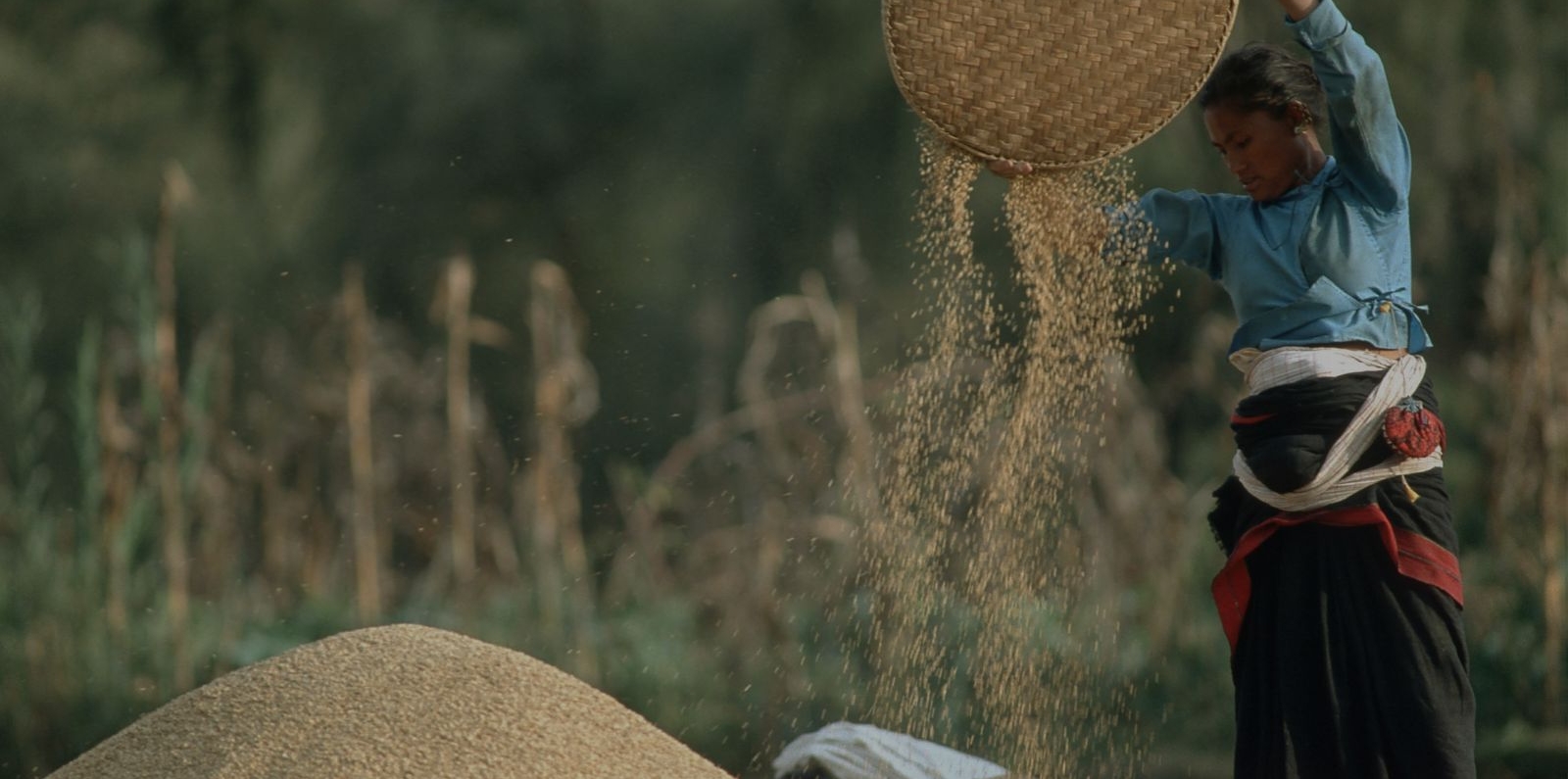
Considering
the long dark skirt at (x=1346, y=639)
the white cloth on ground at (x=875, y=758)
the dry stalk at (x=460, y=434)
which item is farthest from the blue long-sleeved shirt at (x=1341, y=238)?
the dry stalk at (x=460, y=434)

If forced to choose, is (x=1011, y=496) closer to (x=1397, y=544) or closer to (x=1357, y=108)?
(x=1397, y=544)

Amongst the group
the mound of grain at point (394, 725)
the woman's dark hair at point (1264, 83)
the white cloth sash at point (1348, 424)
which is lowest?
the mound of grain at point (394, 725)

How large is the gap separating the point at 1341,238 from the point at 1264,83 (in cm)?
28

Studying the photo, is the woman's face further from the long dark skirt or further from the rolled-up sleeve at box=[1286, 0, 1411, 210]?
the long dark skirt

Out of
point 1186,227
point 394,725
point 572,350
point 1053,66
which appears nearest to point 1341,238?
point 1186,227

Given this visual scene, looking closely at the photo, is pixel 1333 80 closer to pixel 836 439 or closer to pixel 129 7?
pixel 836 439

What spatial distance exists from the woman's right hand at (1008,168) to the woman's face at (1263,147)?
0.39 metres

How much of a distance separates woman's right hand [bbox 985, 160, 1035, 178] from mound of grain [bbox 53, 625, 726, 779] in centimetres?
124

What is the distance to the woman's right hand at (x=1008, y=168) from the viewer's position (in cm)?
354

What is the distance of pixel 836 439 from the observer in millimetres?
6062

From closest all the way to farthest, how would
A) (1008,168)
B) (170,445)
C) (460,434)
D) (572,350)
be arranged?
1. (1008,168)
2. (170,445)
3. (460,434)
4. (572,350)

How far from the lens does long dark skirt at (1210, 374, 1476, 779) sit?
10.1ft

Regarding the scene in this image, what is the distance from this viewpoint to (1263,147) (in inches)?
127

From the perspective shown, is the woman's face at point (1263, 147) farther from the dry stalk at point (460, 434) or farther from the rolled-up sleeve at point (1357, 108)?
the dry stalk at point (460, 434)
